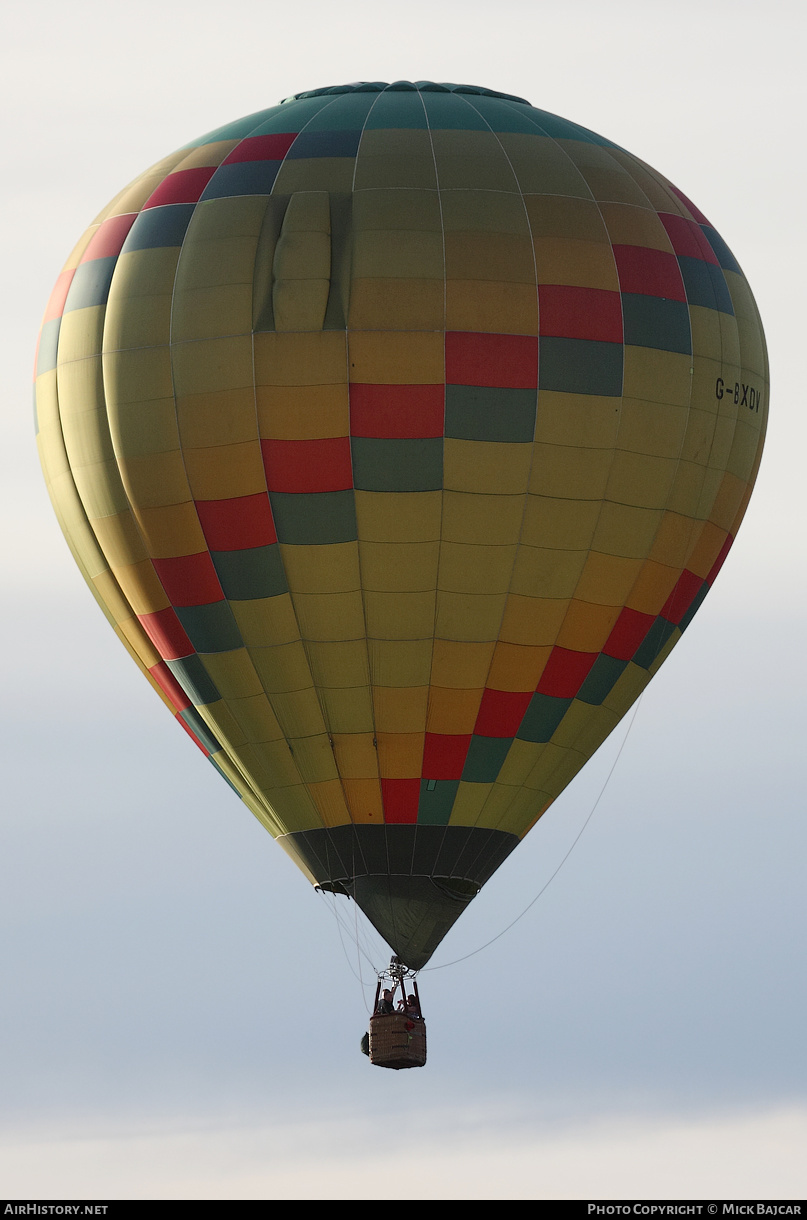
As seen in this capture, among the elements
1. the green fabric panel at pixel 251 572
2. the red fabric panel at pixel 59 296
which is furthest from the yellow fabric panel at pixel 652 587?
the red fabric panel at pixel 59 296

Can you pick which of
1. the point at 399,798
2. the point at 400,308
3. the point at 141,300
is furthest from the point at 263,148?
the point at 399,798

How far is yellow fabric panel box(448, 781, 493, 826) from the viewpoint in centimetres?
2744

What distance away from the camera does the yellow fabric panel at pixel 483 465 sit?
86.7 feet

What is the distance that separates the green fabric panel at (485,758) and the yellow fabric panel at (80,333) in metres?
4.99

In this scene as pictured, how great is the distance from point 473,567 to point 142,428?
10.6ft

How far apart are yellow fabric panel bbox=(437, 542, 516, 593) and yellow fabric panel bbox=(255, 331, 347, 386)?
5.98 feet

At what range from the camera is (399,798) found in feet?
89.7

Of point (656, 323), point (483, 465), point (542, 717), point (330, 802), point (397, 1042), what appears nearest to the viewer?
point (483, 465)

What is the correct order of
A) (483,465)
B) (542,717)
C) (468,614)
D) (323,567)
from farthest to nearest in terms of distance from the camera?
(542,717)
(468,614)
(323,567)
(483,465)

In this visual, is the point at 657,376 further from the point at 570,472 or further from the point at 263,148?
the point at 263,148

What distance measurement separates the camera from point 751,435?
28.4 m

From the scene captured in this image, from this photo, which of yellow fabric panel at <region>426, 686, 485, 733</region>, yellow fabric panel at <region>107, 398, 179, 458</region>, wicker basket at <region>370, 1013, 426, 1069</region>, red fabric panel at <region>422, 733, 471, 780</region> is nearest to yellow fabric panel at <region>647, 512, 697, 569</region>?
yellow fabric panel at <region>426, 686, 485, 733</region>

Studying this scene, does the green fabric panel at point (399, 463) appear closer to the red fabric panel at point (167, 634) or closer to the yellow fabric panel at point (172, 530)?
the yellow fabric panel at point (172, 530)

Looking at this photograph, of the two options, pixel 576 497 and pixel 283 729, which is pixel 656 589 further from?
pixel 283 729
